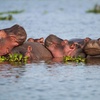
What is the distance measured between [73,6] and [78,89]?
26.6 metres

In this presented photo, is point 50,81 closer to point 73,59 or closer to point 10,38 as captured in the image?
point 10,38

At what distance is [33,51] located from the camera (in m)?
14.6

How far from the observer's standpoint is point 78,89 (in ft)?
35.9

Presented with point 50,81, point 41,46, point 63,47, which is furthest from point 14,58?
point 50,81

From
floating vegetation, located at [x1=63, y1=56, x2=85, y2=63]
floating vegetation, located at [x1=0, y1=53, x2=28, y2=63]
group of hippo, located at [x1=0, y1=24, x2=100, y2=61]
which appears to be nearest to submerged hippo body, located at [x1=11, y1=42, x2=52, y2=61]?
group of hippo, located at [x1=0, y1=24, x2=100, y2=61]

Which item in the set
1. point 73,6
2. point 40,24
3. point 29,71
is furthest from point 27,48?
point 73,6

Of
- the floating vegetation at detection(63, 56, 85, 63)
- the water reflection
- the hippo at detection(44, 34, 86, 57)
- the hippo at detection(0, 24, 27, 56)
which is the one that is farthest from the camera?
the hippo at detection(44, 34, 86, 57)

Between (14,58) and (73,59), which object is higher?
(14,58)

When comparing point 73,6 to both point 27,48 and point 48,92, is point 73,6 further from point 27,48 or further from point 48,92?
point 48,92

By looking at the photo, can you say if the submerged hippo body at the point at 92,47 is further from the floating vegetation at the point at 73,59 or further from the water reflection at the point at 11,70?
the water reflection at the point at 11,70

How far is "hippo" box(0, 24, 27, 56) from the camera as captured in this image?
1408 centimetres

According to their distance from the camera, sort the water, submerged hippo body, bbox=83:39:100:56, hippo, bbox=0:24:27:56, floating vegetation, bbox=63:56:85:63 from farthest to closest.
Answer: floating vegetation, bbox=63:56:85:63 → submerged hippo body, bbox=83:39:100:56 → hippo, bbox=0:24:27:56 → the water

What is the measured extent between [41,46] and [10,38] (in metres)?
1.08

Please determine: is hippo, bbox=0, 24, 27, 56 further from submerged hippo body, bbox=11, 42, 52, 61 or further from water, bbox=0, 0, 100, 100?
water, bbox=0, 0, 100, 100
